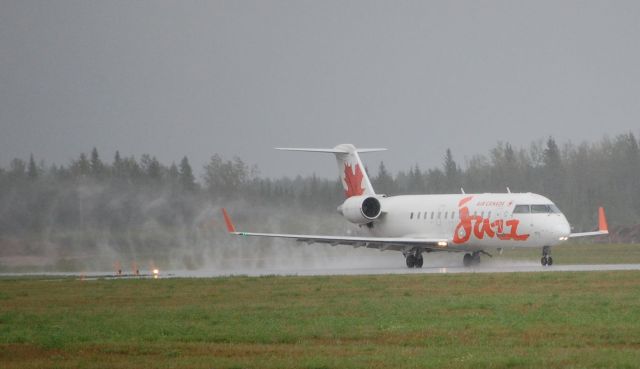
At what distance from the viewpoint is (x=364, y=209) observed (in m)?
60.3

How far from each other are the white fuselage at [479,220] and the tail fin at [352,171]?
296 centimetres

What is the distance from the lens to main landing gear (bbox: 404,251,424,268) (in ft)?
183

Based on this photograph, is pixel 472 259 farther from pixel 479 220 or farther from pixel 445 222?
pixel 479 220

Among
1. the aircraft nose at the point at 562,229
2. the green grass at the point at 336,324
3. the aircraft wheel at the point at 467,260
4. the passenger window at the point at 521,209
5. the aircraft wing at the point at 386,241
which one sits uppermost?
the passenger window at the point at 521,209

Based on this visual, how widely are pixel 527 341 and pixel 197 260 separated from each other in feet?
140

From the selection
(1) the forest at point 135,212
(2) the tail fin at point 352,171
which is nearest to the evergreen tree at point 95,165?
(1) the forest at point 135,212

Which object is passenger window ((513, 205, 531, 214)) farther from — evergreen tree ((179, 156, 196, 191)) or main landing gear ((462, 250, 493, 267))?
evergreen tree ((179, 156, 196, 191))

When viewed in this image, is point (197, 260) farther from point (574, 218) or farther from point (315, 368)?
point (574, 218)

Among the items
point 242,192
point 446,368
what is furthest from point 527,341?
point 242,192

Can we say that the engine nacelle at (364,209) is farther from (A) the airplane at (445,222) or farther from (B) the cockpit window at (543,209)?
(B) the cockpit window at (543,209)

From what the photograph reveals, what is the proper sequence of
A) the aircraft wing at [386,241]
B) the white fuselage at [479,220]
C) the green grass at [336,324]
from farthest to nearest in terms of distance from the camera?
A: the aircraft wing at [386,241] < the white fuselage at [479,220] < the green grass at [336,324]

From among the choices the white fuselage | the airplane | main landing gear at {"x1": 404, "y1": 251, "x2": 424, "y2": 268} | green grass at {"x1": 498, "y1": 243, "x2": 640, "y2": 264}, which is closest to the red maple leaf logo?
the airplane

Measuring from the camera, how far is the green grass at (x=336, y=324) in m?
21.3

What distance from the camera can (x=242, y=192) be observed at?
79.6 meters
